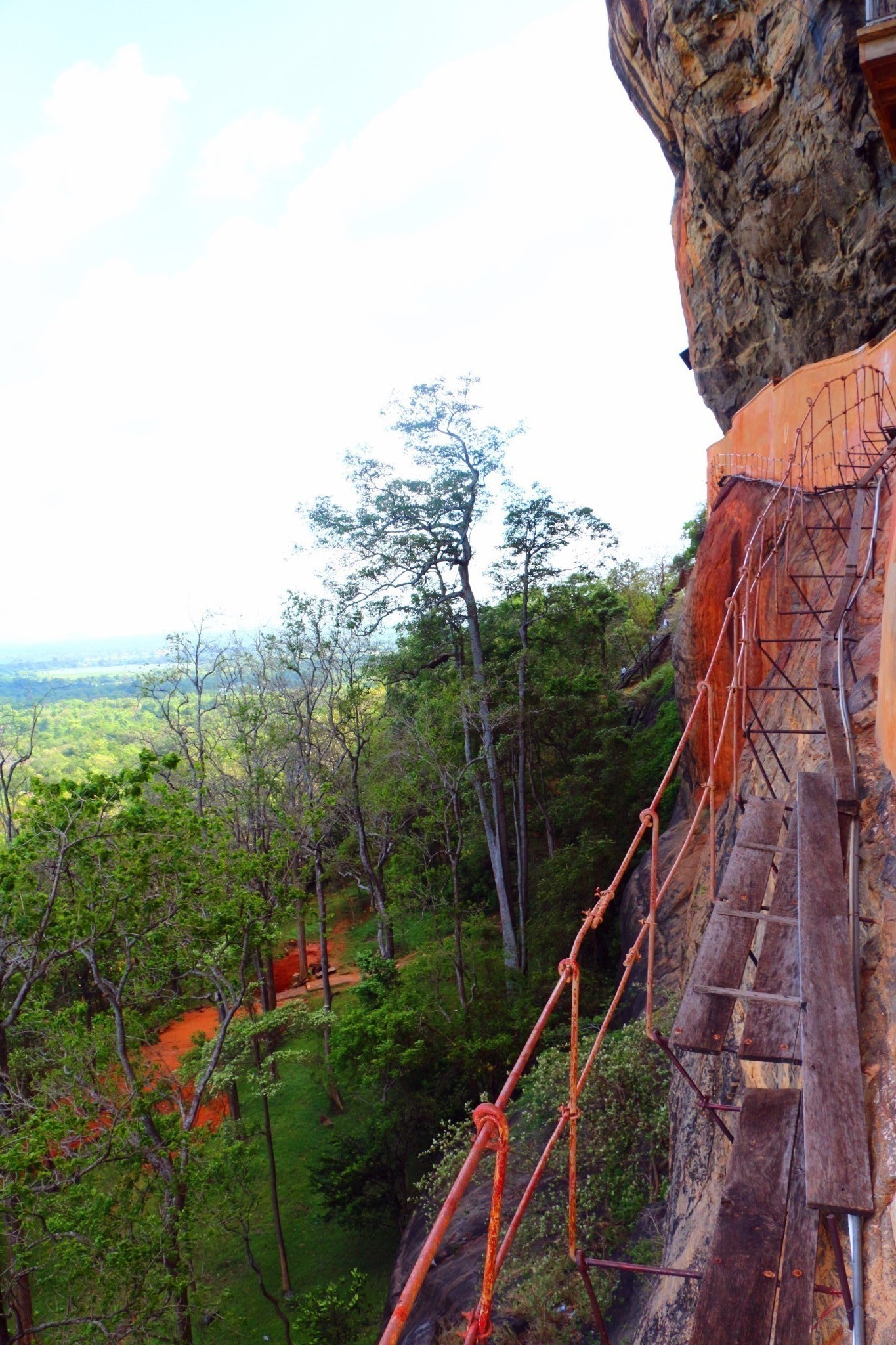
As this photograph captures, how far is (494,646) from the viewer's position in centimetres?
1928

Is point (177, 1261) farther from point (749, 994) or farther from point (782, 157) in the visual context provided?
point (782, 157)

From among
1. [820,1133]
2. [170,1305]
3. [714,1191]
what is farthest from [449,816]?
[820,1133]

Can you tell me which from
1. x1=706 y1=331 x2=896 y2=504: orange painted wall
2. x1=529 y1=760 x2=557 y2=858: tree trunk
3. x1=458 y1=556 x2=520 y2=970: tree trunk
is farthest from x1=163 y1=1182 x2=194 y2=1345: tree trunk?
x1=529 y1=760 x2=557 y2=858: tree trunk

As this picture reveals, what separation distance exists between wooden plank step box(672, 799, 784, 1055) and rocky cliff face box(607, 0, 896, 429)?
9.88 meters

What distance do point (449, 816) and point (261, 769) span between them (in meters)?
5.11

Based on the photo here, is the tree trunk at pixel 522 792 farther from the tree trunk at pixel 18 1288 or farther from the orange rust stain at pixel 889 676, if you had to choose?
the orange rust stain at pixel 889 676

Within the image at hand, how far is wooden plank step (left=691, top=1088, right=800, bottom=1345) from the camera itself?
1.98 m

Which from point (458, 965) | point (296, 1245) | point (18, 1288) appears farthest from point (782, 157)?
point (296, 1245)

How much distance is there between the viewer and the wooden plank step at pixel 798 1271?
1881 mm

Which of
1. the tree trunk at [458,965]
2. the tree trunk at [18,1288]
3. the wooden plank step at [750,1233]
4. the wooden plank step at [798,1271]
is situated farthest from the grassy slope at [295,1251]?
the wooden plank step at [798,1271]

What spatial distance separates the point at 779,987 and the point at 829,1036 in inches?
22.1

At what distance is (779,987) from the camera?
2758 millimetres

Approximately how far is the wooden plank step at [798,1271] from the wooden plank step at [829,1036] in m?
0.08

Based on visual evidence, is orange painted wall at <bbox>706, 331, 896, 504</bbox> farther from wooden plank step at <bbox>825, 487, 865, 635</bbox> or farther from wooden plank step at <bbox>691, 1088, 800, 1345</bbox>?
wooden plank step at <bbox>691, 1088, 800, 1345</bbox>
